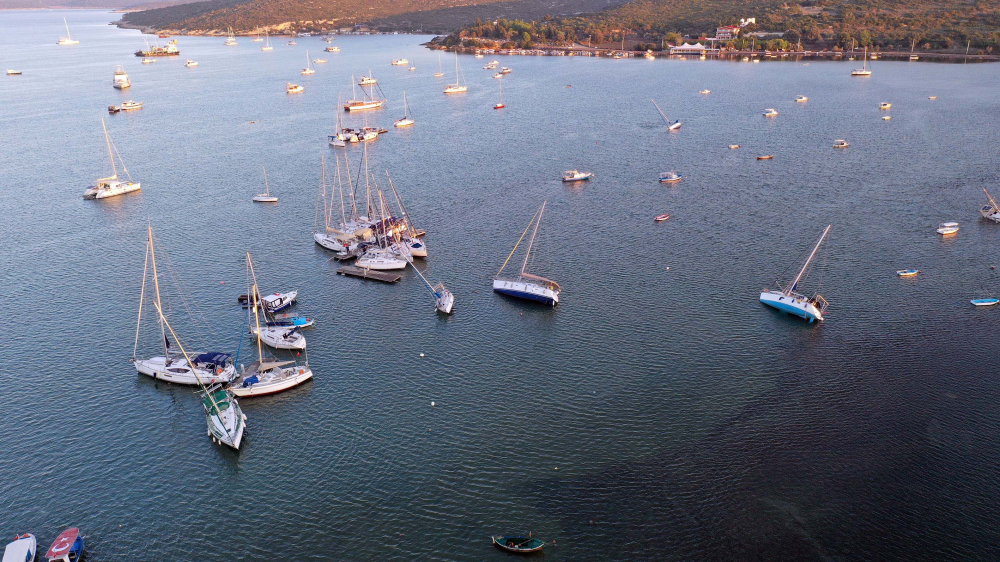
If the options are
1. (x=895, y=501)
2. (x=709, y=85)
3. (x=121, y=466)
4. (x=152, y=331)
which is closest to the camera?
(x=895, y=501)

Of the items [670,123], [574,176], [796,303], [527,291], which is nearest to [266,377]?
[527,291]

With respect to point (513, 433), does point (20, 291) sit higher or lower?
higher

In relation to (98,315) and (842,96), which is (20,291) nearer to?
(98,315)

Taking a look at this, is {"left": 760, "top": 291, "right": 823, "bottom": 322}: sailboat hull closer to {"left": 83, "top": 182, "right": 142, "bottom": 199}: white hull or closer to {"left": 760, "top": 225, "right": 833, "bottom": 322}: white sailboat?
{"left": 760, "top": 225, "right": 833, "bottom": 322}: white sailboat

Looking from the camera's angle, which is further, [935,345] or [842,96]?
[842,96]

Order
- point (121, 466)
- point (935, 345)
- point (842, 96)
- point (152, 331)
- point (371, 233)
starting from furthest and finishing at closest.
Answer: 1. point (842, 96)
2. point (371, 233)
3. point (152, 331)
4. point (935, 345)
5. point (121, 466)

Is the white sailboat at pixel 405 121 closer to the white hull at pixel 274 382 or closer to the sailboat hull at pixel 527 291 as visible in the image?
the sailboat hull at pixel 527 291

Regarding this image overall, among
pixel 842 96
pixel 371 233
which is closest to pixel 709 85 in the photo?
pixel 842 96
